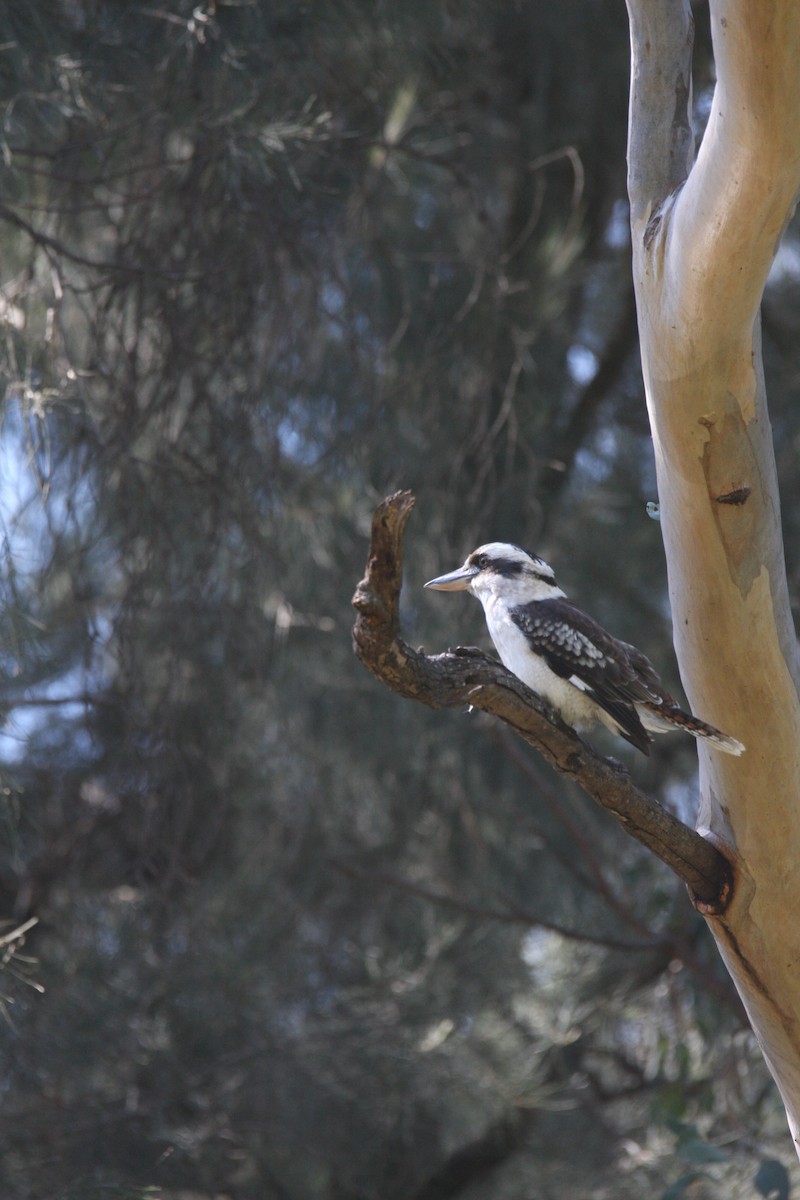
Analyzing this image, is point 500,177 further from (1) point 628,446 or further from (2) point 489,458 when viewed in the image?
(2) point 489,458

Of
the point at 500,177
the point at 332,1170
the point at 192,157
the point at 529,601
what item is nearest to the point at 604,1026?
the point at 332,1170

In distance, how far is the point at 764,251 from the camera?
1.96 metres

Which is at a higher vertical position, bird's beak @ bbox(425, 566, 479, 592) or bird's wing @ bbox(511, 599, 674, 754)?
bird's beak @ bbox(425, 566, 479, 592)

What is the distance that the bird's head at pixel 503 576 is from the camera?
2.92 meters

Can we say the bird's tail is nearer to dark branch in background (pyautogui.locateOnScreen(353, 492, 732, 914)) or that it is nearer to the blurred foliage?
dark branch in background (pyautogui.locateOnScreen(353, 492, 732, 914))

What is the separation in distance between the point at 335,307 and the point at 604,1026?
284cm

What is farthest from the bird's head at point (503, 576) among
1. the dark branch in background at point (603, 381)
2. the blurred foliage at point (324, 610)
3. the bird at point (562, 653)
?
the dark branch in background at point (603, 381)

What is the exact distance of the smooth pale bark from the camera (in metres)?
1.90

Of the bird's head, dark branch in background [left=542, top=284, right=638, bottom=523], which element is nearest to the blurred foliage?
dark branch in background [left=542, top=284, right=638, bottom=523]

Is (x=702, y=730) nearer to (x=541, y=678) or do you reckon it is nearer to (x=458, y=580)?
(x=541, y=678)

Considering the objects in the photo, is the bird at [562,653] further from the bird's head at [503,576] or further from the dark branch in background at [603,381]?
the dark branch in background at [603,381]

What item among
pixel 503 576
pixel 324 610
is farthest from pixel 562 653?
pixel 324 610

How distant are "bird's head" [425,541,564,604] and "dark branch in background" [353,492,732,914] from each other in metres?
0.80

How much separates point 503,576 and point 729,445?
934mm
